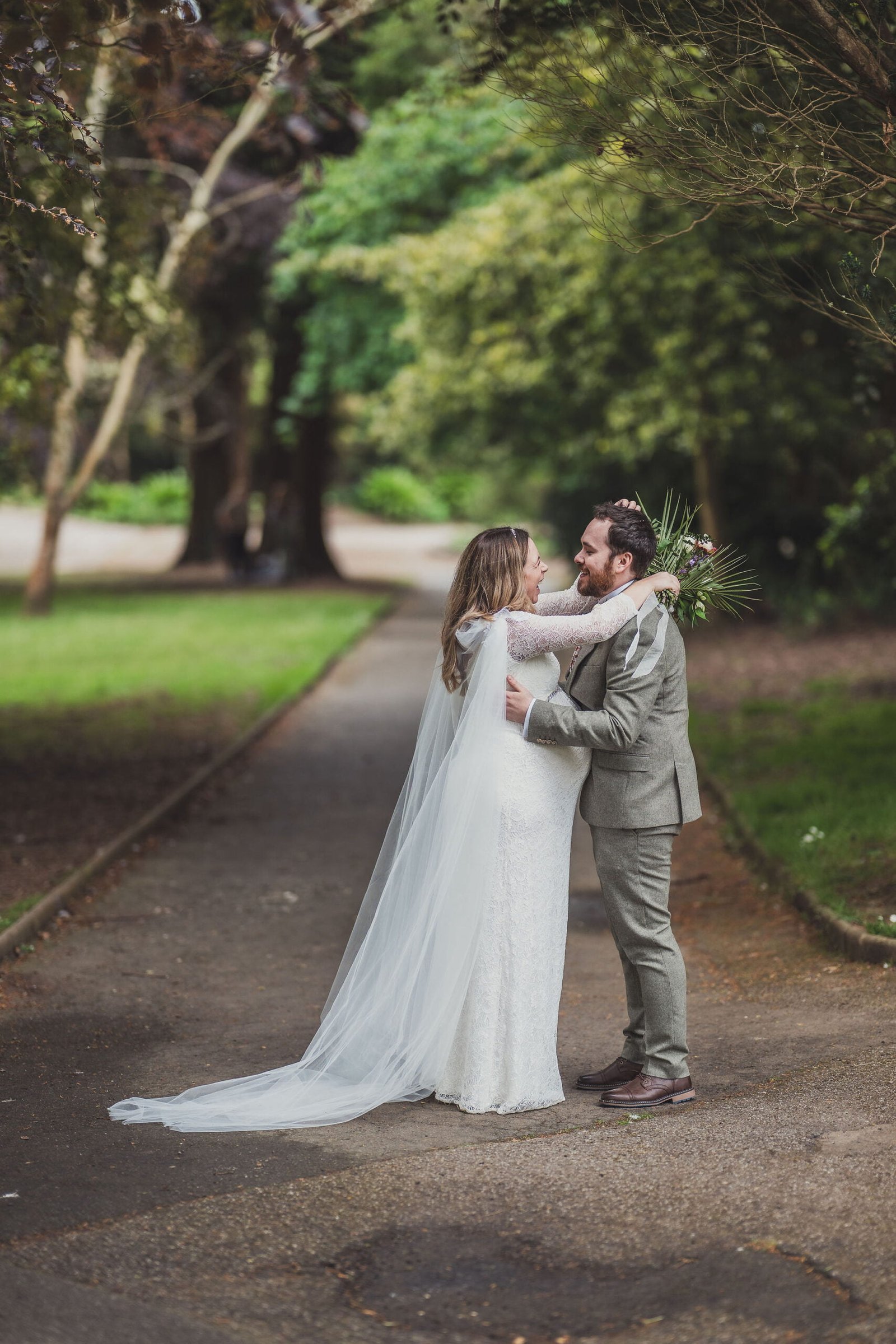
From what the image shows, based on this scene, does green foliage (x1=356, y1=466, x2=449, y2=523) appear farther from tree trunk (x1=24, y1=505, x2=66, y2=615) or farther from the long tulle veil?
the long tulle veil

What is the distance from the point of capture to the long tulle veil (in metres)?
5.38

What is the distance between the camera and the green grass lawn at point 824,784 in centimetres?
827

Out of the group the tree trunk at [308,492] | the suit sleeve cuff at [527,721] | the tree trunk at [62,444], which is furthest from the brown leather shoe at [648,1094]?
the tree trunk at [308,492]

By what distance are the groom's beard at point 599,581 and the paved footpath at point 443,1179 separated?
75.1 inches

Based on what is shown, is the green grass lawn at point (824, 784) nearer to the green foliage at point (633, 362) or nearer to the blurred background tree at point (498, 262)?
the blurred background tree at point (498, 262)

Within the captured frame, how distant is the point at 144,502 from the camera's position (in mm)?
61656

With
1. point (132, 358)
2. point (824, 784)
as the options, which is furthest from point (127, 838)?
point (132, 358)

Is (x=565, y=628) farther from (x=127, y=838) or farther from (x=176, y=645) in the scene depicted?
(x=176, y=645)

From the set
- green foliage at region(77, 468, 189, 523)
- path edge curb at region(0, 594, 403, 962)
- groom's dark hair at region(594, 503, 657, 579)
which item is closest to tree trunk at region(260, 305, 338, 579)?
path edge curb at region(0, 594, 403, 962)

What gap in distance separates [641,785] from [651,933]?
1.77ft

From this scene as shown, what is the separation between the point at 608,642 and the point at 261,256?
26.4 m

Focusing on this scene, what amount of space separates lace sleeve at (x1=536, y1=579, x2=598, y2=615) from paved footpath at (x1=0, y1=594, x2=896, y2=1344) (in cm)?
183

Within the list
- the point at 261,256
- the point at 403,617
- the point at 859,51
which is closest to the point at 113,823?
the point at 859,51

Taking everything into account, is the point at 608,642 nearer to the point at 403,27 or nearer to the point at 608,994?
the point at 608,994
